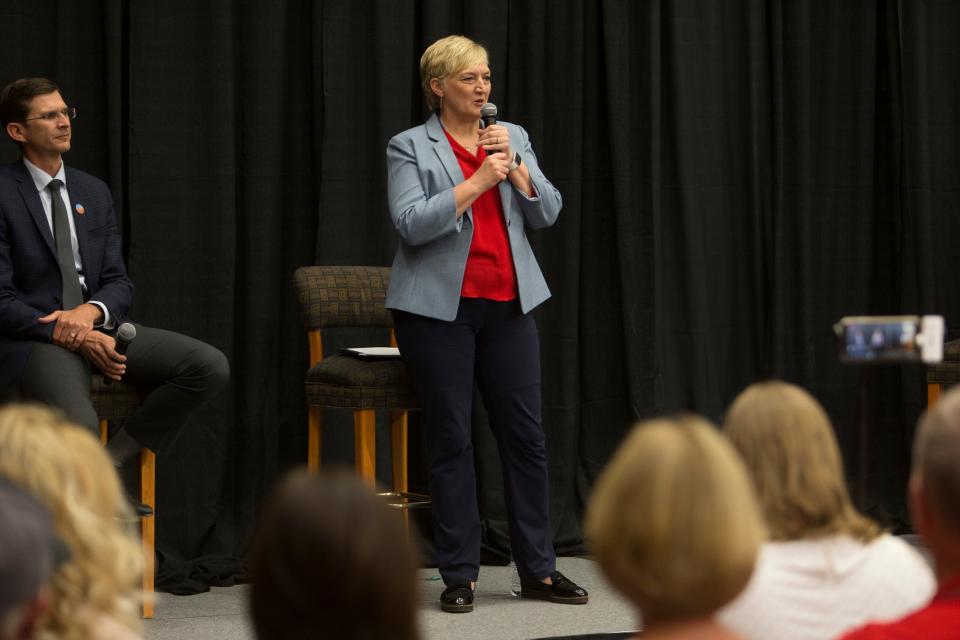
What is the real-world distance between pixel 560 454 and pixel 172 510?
1392 mm

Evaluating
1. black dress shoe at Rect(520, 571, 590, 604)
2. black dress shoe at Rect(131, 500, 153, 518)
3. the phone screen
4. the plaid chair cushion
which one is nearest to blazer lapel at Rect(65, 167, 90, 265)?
the plaid chair cushion

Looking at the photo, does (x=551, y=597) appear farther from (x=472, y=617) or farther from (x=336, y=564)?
(x=336, y=564)

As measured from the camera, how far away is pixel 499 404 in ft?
12.2

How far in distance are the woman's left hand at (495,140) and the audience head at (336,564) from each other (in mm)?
2608

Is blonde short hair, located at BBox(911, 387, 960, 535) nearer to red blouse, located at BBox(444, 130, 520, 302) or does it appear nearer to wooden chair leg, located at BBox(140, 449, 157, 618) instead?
red blouse, located at BBox(444, 130, 520, 302)

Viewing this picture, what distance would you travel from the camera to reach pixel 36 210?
3.57 metres

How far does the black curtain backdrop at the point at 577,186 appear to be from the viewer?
4.25m

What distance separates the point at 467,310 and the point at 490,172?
41 cm

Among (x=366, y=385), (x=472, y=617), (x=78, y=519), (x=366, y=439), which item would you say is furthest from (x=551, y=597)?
(x=78, y=519)

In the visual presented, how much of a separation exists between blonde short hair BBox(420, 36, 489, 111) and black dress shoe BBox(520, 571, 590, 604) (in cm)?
144

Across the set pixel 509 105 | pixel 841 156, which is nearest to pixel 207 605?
pixel 509 105

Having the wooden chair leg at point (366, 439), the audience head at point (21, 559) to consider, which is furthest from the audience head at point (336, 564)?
the wooden chair leg at point (366, 439)

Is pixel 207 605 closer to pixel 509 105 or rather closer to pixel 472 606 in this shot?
pixel 472 606

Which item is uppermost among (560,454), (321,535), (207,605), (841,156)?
(841,156)
